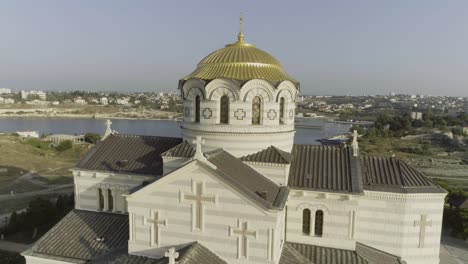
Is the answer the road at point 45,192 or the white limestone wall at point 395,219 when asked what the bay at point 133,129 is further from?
the white limestone wall at point 395,219

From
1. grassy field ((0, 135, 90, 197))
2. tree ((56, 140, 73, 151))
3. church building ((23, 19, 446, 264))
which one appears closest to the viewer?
church building ((23, 19, 446, 264))

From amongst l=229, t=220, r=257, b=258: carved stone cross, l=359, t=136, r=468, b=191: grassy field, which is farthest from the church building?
l=359, t=136, r=468, b=191: grassy field

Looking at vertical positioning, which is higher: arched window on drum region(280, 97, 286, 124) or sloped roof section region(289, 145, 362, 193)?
arched window on drum region(280, 97, 286, 124)

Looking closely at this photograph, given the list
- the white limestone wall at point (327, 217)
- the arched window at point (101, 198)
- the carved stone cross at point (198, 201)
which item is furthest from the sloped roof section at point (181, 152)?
the arched window at point (101, 198)

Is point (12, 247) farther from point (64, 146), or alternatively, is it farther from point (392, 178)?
point (64, 146)

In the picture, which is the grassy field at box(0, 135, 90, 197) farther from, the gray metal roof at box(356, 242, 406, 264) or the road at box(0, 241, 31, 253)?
the gray metal roof at box(356, 242, 406, 264)

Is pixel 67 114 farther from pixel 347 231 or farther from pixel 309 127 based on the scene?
pixel 347 231
